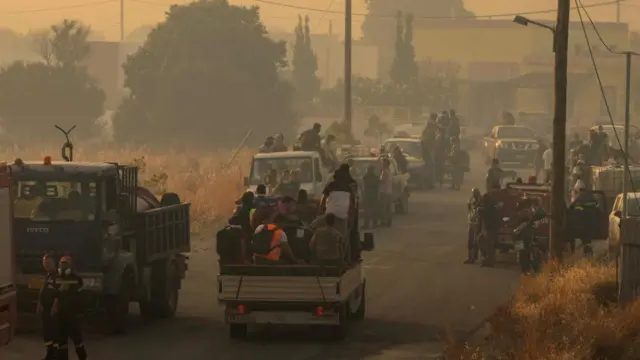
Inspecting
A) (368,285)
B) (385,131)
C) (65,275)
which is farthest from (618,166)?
(385,131)

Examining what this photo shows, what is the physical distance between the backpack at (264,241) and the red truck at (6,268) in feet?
14.5

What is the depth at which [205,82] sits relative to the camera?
89.9m

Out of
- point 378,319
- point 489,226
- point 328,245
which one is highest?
point 328,245

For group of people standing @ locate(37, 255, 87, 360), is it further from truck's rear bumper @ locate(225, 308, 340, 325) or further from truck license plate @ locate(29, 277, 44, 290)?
truck's rear bumper @ locate(225, 308, 340, 325)

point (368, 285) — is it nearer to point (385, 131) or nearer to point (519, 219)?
point (519, 219)

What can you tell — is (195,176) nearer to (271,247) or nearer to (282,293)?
(271,247)

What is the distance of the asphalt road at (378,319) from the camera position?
19.8 metres

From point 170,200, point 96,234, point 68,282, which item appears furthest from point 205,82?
point 68,282

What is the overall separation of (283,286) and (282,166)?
17.3 m

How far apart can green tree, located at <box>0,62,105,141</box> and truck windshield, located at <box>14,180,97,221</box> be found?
72042mm

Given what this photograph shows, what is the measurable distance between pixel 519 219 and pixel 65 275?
1444 cm

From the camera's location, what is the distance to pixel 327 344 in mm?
20547

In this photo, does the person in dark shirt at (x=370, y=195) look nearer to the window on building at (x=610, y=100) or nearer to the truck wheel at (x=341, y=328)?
the truck wheel at (x=341, y=328)

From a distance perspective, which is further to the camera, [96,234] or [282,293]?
[96,234]
